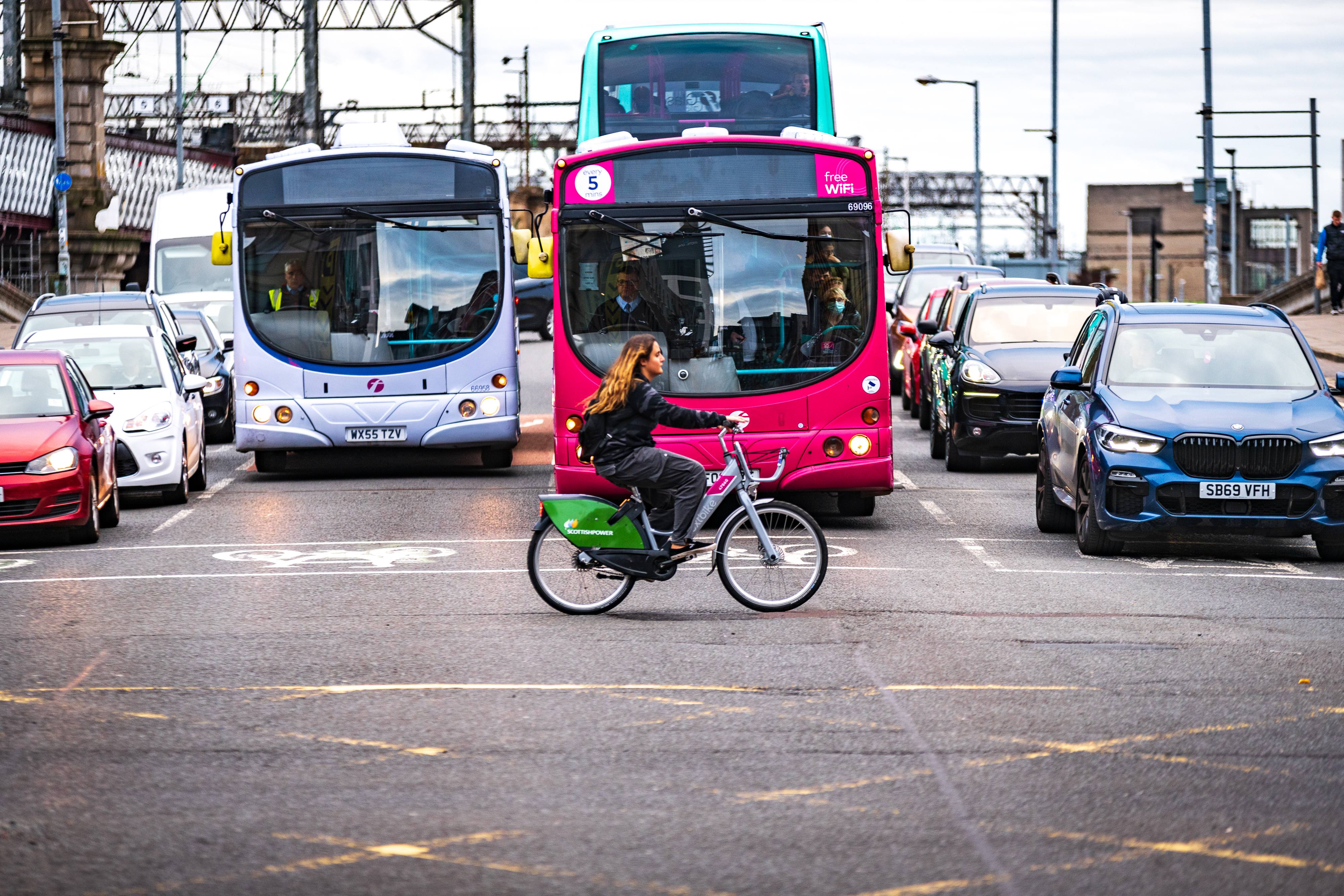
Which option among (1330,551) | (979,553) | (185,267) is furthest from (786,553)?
(185,267)

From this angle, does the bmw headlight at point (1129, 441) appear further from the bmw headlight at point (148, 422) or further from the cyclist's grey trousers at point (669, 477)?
the bmw headlight at point (148, 422)

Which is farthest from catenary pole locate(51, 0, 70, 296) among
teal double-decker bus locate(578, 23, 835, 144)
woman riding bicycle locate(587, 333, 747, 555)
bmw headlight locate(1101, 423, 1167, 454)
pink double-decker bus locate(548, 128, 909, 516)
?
woman riding bicycle locate(587, 333, 747, 555)

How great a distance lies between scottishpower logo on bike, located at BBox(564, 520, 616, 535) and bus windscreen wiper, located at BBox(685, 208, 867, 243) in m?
4.58

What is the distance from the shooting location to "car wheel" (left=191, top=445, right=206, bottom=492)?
1884 cm

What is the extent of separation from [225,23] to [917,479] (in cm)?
4558

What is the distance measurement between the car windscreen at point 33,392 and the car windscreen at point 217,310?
1246 centimetres

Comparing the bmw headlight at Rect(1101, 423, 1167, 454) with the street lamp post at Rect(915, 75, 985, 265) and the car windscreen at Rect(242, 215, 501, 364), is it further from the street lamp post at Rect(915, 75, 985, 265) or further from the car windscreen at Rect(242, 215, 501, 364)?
the street lamp post at Rect(915, 75, 985, 265)

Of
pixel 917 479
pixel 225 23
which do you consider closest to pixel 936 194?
pixel 225 23

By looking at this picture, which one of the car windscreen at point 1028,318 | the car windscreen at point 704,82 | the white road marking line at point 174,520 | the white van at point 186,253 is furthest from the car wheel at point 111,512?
the white van at point 186,253

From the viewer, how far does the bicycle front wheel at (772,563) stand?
35.3 feet

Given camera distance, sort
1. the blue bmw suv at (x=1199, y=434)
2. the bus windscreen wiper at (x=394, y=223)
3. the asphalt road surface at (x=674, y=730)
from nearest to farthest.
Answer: the asphalt road surface at (x=674, y=730)
the blue bmw suv at (x=1199, y=434)
the bus windscreen wiper at (x=394, y=223)

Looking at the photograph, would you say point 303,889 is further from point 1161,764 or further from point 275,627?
point 275,627

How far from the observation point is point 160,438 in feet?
57.4

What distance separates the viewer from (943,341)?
19156 millimetres
